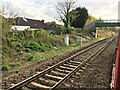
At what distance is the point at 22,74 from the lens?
33.7ft

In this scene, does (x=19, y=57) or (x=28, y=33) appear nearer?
(x=19, y=57)

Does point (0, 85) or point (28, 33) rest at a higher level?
point (28, 33)

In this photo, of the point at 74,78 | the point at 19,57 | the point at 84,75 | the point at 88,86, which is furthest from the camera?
the point at 19,57

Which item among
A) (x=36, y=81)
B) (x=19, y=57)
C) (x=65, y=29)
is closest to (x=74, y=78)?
(x=36, y=81)

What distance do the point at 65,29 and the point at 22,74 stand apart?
34444mm

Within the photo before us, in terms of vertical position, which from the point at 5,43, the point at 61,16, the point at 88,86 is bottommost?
the point at 88,86

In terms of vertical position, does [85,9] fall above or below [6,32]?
above

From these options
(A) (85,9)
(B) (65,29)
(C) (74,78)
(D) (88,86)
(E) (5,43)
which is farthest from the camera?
(A) (85,9)

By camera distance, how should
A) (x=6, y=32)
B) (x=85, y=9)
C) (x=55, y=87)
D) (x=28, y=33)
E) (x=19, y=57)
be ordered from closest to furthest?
(x=55, y=87)
(x=19, y=57)
(x=6, y=32)
(x=28, y=33)
(x=85, y=9)

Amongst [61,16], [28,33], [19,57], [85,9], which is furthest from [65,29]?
[19,57]

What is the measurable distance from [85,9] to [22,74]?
4888 centimetres

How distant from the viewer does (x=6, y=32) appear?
715 inches

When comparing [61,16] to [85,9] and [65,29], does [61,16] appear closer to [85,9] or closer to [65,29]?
[65,29]

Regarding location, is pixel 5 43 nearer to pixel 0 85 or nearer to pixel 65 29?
pixel 0 85
